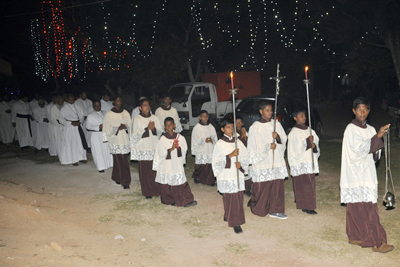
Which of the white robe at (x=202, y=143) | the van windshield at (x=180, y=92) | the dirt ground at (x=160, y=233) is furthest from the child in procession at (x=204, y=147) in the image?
the van windshield at (x=180, y=92)

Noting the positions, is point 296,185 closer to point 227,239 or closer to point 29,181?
point 227,239

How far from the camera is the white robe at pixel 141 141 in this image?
815 cm

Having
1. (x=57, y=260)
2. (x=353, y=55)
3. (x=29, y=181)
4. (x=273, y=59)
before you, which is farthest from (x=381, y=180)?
(x=273, y=59)

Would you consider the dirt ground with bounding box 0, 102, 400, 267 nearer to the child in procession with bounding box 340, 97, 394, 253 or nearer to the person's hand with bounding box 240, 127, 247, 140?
the child in procession with bounding box 340, 97, 394, 253

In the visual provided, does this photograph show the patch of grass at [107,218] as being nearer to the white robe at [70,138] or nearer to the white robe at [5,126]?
the white robe at [70,138]

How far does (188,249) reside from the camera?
5527 millimetres

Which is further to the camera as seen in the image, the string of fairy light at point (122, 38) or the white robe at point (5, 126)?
the string of fairy light at point (122, 38)

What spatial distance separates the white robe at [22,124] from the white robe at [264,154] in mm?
11041

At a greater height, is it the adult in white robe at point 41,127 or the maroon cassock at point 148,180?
the adult in white robe at point 41,127

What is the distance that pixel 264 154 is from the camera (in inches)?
255

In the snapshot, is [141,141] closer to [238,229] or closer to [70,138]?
[238,229]

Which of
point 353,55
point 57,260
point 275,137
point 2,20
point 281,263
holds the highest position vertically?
point 2,20

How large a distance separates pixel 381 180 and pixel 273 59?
75.6 feet

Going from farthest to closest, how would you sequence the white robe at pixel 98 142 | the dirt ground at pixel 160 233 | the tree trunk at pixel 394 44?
the tree trunk at pixel 394 44
the white robe at pixel 98 142
the dirt ground at pixel 160 233
